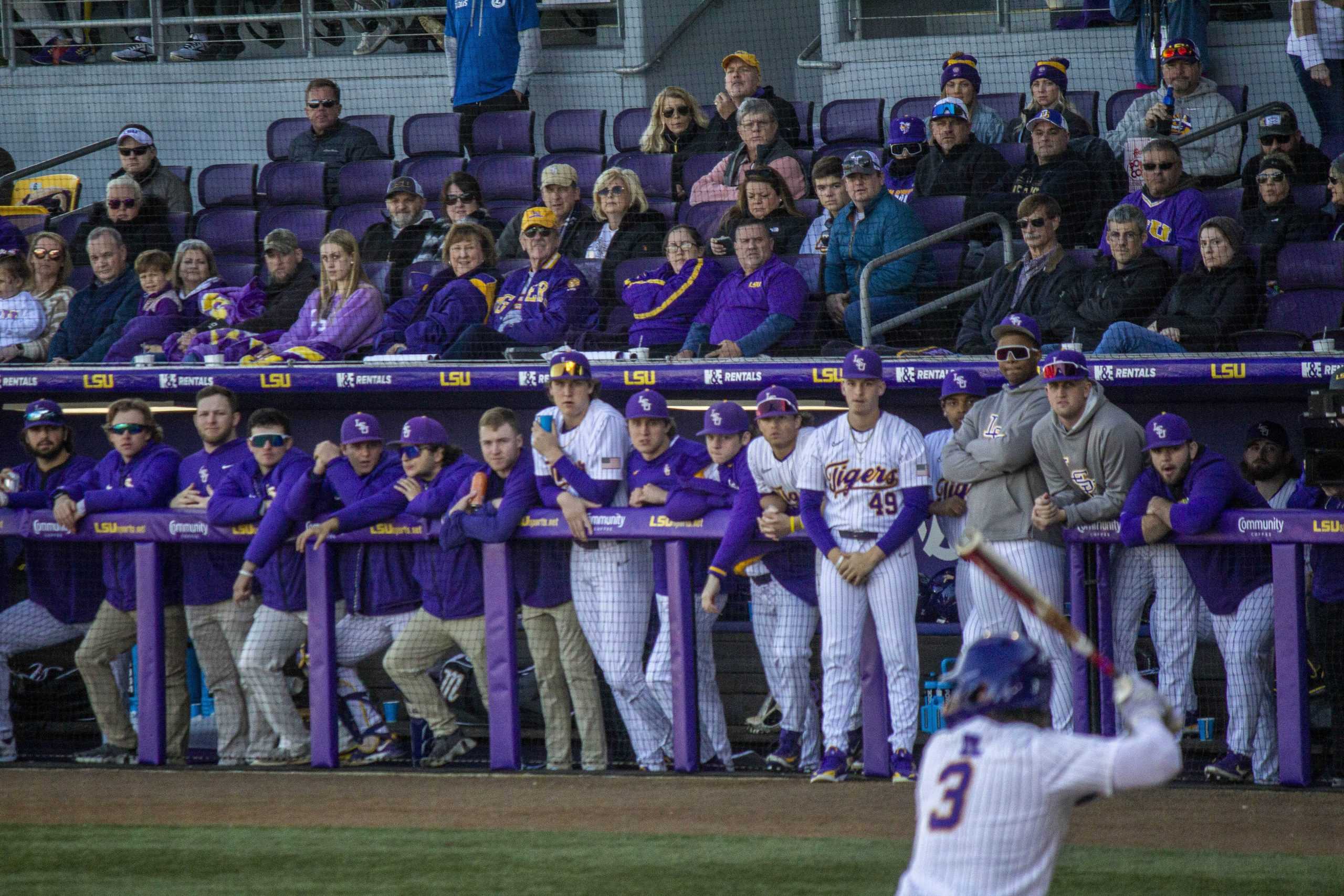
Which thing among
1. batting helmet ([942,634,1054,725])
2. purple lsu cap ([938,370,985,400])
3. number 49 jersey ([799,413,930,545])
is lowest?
batting helmet ([942,634,1054,725])

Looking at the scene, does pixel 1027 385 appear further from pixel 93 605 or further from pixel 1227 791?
pixel 93 605

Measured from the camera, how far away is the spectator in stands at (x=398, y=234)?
9328 millimetres

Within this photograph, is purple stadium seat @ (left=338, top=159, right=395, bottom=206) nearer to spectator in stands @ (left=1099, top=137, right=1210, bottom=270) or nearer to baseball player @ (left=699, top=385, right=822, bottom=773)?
baseball player @ (left=699, top=385, right=822, bottom=773)

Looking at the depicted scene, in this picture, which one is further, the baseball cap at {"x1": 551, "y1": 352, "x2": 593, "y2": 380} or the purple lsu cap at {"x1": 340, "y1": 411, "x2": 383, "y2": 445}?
the purple lsu cap at {"x1": 340, "y1": 411, "x2": 383, "y2": 445}

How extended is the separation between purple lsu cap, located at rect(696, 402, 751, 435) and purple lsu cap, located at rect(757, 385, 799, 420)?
0.65ft

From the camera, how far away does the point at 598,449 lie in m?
7.13

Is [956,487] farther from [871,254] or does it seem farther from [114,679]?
[114,679]

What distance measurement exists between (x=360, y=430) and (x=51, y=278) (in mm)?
3220

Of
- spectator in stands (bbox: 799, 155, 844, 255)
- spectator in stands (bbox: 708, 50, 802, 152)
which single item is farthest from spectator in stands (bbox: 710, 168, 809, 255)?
spectator in stands (bbox: 708, 50, 802, 152)

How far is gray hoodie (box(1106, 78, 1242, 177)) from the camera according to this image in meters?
9.19

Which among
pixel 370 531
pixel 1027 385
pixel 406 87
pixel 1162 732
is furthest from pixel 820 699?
pixel 406 87

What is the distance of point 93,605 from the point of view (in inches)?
307

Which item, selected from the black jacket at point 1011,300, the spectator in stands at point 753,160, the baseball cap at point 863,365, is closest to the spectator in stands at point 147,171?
the spectator in stands at point 753,160

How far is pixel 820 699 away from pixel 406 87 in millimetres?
7207
